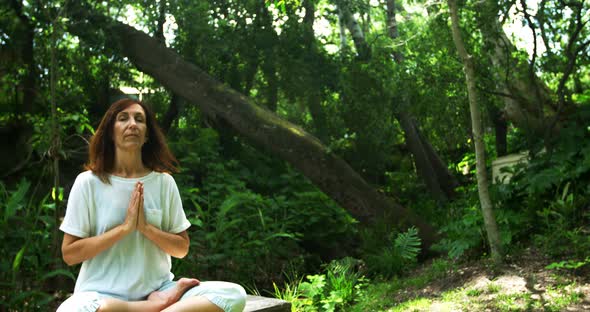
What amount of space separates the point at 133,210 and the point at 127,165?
1.11 ft

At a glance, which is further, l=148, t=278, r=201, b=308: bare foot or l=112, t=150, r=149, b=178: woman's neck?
l=112, t=150, r=149, b=178: woman's neck

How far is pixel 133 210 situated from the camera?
2.85 metres

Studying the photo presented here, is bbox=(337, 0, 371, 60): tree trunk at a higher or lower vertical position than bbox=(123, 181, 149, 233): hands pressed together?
higher

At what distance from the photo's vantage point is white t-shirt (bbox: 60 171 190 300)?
2871 millimetres

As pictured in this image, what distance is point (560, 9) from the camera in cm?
730

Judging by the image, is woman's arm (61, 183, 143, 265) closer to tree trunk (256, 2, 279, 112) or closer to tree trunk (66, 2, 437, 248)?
tree trunk (66, 2, 437, 248)

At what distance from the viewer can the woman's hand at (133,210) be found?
282 cm

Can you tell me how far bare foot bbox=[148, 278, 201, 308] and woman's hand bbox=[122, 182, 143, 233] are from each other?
1.12 feet

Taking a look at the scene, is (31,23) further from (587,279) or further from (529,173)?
(587,279)

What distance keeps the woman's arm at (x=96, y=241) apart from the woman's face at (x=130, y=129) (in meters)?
0.34

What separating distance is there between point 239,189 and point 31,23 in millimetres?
3711

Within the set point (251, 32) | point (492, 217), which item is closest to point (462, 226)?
point (492, 217)

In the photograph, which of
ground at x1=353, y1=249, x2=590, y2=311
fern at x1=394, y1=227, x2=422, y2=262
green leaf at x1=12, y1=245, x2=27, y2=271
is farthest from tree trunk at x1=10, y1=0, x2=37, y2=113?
ground at x1=353, y1=249, x2=590, y2=311

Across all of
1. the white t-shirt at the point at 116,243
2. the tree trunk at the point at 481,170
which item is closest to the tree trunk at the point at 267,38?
the tree trunk at the point at 481,170
